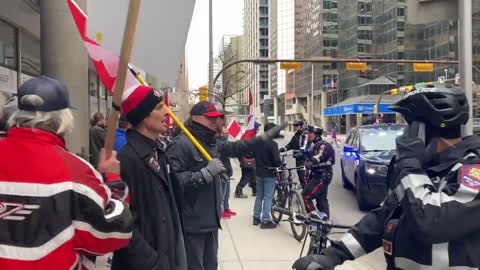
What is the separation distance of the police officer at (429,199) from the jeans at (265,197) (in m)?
5.99

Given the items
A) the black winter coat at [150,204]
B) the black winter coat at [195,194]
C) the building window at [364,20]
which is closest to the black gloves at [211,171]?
the black winter coat at [195,194]

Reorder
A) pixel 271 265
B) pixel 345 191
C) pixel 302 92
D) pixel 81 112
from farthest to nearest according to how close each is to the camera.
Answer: pixel 302 92, pixel 345 191, pixel 81 112, pixel 271 265

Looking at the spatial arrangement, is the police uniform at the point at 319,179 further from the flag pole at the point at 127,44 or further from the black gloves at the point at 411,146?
the flag pole at the point at 127,44

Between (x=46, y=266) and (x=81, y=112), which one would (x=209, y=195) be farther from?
(x=81, y=112)

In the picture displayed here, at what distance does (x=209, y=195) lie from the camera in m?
4.15

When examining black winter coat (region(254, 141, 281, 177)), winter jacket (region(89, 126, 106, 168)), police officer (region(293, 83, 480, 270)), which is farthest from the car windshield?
police officer (region(293, 83, 480, 270))

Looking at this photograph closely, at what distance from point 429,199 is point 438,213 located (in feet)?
0.23

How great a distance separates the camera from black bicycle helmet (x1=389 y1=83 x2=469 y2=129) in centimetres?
227

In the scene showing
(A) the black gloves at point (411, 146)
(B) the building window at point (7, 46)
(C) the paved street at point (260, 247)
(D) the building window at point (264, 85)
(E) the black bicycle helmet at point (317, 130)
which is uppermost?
(D) the building window at point (264, 85)

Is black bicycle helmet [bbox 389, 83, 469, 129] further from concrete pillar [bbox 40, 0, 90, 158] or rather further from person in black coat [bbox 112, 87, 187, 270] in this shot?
concrete pillar [bbox 40, 0, 90, 158]

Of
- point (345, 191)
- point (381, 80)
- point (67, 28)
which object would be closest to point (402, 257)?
point (67, 28)

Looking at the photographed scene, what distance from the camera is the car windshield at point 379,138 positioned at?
11.3 metres

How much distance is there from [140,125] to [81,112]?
181 inches

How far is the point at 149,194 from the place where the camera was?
289 cm
